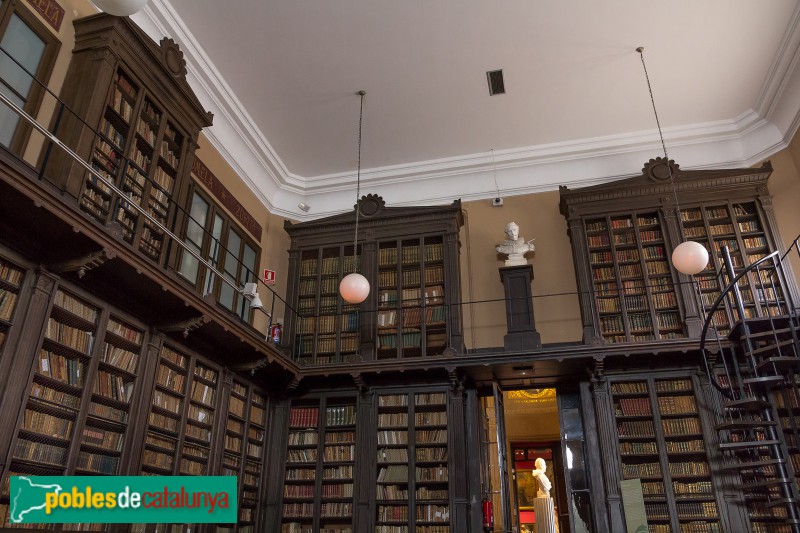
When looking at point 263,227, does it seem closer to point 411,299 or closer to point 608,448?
point 411,299

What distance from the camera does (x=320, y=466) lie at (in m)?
6.27

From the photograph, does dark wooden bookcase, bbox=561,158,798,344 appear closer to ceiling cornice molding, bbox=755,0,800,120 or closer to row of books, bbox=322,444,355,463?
ceiling cornice molding, bbox=755,0,800,120

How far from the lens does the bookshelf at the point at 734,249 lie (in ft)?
20.3

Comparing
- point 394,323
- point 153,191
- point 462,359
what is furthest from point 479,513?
point 153,191

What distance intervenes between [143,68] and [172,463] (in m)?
3.32

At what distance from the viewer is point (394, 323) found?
693 centimetres

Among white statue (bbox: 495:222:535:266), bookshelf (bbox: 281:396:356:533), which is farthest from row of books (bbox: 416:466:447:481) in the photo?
white statue (bbox: 495:222:535:266)

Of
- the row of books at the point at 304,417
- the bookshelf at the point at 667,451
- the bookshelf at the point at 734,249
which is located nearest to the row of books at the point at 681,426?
the bookshelf at the point at 667,451

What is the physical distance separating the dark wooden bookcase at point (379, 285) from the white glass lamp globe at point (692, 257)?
242cm

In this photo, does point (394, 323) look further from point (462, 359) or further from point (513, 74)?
point (513, 74)

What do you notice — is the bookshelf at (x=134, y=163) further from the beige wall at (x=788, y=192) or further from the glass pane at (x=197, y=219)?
the beige wall at (x=788, y=192)

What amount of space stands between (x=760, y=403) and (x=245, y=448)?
4792 millimetres

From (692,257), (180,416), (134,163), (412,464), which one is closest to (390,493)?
(412,464)

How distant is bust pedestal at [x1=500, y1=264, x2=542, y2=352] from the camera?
21.0ft
